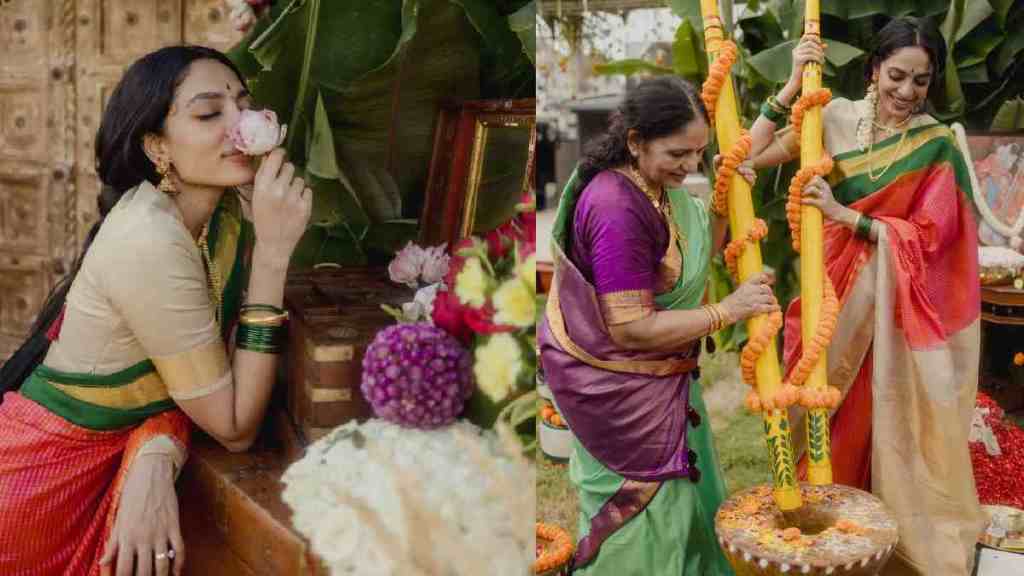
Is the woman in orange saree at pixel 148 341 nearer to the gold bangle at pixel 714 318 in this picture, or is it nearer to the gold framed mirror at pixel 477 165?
the gold framed mirror at pixel 477 165

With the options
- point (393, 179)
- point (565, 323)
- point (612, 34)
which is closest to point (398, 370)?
point (565, 323)

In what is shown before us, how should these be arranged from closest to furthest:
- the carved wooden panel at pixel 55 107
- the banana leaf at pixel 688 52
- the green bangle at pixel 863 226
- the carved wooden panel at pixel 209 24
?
1. the green bangle at pixel 863 226
2. the carved wooden panel at pixel 209 24
3. the carved wooden panel at pixel 55 107
4. the banana leaf at pixel 688 52

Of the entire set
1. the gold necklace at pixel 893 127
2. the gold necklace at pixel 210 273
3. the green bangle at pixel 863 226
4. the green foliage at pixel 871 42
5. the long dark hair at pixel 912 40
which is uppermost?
the green foliage at pixel 871 42

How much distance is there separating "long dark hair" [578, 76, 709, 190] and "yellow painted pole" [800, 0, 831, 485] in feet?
1.14

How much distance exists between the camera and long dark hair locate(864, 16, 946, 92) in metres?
2.29

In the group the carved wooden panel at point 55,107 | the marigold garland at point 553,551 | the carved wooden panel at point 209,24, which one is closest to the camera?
the marigold garland at point 553,551

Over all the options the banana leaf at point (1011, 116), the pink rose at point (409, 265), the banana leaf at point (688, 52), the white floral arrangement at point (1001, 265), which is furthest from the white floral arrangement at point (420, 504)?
the banana leaf at point (688, 52)

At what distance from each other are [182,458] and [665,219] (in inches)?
39.4

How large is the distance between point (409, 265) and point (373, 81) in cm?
40

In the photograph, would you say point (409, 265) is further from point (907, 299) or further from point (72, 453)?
point (907, 299)

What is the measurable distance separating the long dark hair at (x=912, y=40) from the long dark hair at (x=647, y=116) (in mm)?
706

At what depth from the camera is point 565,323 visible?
205 centimetres

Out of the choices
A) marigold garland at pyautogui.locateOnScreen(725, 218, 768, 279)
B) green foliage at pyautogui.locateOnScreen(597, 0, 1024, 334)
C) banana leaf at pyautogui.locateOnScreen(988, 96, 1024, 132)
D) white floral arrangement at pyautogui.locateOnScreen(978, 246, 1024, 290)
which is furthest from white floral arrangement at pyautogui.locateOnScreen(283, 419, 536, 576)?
banana leaf at pyautogui.locateOnScreen(988, 96, 1024, 132)

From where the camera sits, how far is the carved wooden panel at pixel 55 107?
10.6 ft
